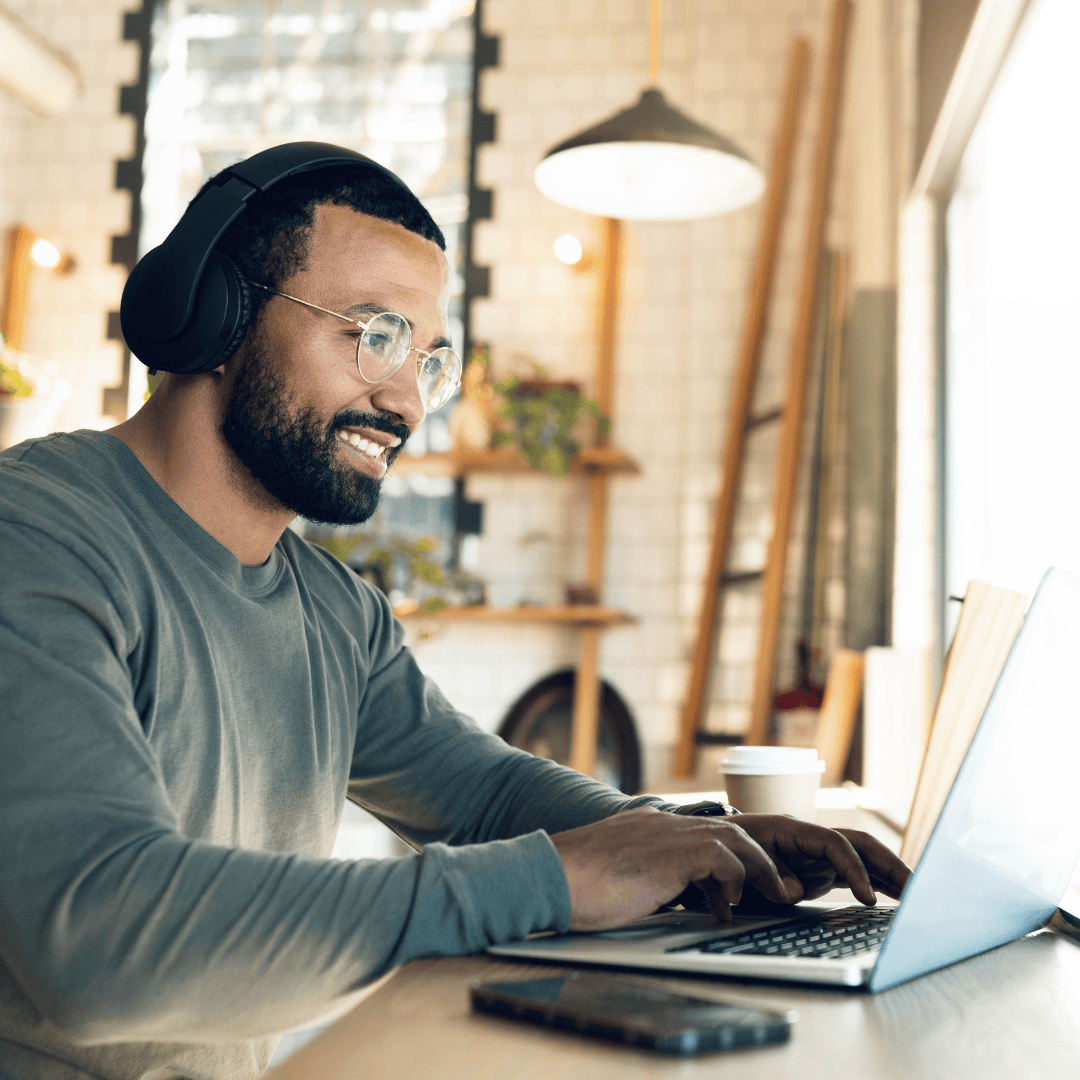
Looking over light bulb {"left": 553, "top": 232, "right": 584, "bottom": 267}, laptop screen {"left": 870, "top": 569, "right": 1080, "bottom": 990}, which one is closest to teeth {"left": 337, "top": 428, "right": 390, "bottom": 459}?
laptop screen {"left": 870, "top": 569, "right": 1080, "bottom": 990}

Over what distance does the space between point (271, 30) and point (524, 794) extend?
5.00 metres

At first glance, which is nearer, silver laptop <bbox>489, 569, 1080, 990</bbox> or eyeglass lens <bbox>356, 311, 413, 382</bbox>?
silver laptop <bbox>489, 569, 1080, 990</bbox>

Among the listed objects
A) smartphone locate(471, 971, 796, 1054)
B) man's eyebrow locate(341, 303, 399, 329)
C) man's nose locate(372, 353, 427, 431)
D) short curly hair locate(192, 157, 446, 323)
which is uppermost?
short curly hair locate(192, 157, 446, 323)

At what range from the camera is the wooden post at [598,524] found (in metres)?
4.31

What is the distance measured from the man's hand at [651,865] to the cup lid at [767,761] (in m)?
0.35

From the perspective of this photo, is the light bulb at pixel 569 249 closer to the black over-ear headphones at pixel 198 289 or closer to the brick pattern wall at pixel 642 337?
the brick pattern wall at pixel 642 337

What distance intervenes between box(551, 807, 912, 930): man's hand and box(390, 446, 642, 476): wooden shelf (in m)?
3.33

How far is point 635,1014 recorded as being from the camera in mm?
623

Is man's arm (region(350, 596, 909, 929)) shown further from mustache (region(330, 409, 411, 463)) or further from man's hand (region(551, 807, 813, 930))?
mustache (region(330, 409, 411, 463))

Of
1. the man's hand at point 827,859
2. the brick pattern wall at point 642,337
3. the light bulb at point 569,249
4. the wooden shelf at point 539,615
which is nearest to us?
the man's hand at point 827,859

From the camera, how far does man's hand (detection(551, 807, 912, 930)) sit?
846 millimetres

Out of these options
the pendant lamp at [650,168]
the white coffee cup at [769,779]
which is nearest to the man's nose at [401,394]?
the white coffee cup at [769,779]

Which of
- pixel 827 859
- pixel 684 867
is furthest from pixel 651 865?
pixel 827 859

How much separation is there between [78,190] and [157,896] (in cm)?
511
